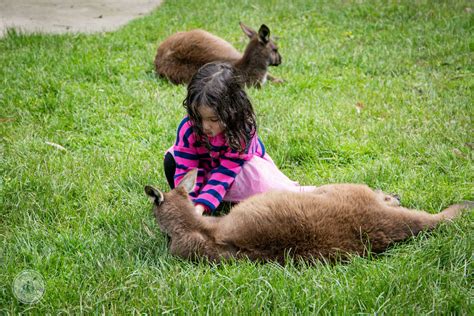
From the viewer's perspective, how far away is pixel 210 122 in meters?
4.12

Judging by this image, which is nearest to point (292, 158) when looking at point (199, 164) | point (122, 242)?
point (199, 164)

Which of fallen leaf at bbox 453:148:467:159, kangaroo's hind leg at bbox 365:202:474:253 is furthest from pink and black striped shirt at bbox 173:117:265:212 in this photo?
fallen leaf at bbox 453:148:467:159

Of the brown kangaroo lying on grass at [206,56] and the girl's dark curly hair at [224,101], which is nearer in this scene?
the girl's dark curly hair at [224,101]

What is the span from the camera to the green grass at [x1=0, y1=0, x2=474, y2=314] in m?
3.23

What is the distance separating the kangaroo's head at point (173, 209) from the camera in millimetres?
3701

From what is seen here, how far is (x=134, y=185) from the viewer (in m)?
4.84

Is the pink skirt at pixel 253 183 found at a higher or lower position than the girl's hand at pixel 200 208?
higher

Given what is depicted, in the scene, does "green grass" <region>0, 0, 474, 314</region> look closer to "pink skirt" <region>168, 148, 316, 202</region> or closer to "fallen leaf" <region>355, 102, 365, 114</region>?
"fallen leaf" <region>355, 102, 365, 114</region>

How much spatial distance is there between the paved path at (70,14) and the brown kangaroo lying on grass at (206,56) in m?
2.73

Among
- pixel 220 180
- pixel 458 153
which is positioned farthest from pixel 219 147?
pixel 458 153

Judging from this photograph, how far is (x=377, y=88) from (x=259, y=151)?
290cm

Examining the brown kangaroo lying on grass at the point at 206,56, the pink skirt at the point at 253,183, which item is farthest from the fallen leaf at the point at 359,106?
the pink skirt at the point at 253,183

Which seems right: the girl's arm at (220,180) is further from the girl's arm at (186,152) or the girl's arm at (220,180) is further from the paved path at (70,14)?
the paved path at (70,14)

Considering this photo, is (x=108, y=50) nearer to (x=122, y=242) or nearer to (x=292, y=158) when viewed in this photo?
(x=292, y=158)
